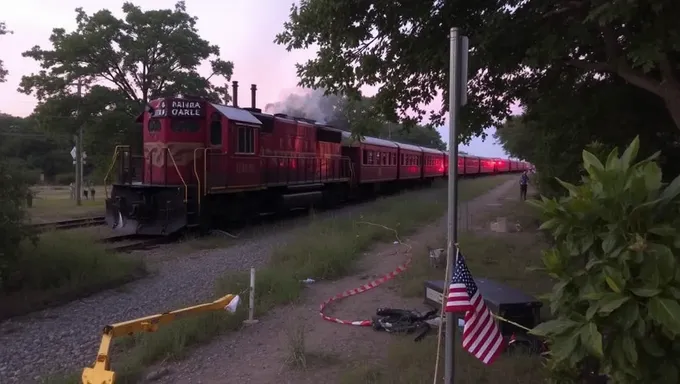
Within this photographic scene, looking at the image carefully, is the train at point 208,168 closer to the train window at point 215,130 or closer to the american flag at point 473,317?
the train window at point 215,130

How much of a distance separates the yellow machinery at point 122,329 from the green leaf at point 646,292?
4081 mm

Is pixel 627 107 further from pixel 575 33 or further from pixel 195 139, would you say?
pixel 195 139

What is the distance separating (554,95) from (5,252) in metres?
9.09

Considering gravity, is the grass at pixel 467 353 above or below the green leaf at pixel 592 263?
below

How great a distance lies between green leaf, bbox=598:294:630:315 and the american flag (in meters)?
1.38

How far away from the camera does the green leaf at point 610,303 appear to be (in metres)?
2.60

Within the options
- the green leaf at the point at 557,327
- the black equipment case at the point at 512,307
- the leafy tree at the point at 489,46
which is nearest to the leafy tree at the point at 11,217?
the leafy tree at the point at 489,46

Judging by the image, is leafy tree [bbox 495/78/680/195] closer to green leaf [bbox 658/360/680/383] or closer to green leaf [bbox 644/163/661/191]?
green leaf [bbox 644/163/661/191]

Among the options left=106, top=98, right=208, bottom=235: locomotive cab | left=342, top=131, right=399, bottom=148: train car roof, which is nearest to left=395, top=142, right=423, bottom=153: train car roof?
left=342, top=131, right=399, bottom=148: train car roof

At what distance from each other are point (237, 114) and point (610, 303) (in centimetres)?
1515

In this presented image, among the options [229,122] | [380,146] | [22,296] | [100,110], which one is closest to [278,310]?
[22,296]

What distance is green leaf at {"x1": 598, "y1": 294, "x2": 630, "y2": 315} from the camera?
8.55ft

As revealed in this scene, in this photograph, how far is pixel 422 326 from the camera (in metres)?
6.74

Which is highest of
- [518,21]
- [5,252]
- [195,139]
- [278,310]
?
[518,21]
